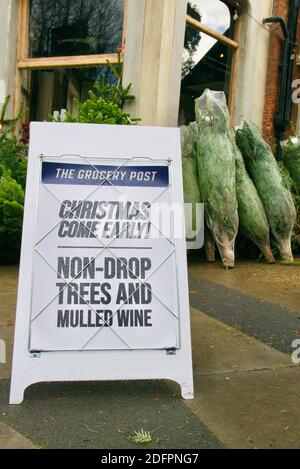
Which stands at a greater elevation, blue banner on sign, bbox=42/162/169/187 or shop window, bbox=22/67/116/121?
shop window, bbox=22/67/116/121

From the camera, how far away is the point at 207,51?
30.7 ft

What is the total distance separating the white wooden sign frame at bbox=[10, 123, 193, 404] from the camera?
305 cm

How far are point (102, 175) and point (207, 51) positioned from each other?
6.80 m

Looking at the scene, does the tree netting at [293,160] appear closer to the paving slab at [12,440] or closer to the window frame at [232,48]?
the window frame at [232,48]

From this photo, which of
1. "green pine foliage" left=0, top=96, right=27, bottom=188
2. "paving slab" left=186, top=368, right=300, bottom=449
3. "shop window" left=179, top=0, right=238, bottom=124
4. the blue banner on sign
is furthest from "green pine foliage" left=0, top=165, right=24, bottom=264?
"paving slab" left=186, top=368, right=300, bottom=449

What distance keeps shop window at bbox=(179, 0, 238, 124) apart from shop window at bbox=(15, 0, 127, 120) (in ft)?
4.12

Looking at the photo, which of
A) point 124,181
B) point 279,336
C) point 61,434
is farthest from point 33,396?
point 279,336

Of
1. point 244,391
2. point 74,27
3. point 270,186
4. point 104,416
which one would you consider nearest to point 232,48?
point 74,27

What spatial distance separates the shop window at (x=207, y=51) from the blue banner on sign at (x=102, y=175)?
5.63m

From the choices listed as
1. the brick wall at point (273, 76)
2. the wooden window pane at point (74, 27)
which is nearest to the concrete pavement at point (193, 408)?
the wooden window pane at point (74, 27)

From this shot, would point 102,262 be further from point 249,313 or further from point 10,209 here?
point 10,209

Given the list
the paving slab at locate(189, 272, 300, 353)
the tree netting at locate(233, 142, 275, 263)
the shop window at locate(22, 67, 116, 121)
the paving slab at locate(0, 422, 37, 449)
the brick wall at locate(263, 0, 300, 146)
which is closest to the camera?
the paving slab at locate(0, 422, 37, 449)

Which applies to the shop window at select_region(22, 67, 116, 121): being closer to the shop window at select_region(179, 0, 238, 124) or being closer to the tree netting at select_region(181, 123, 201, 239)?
the shop window at select_region(179, 0, 238, 124)
